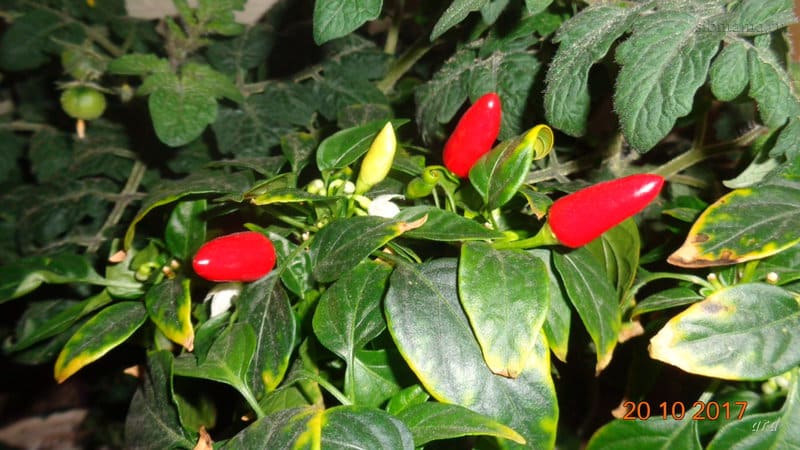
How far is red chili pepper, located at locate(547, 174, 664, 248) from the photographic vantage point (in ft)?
1.47

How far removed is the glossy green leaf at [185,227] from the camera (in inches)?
23.7

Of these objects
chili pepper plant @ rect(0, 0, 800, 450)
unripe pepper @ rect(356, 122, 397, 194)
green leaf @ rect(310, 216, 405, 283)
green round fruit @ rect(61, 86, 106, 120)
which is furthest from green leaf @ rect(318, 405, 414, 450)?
green round fruit @ rect(61, 86, 106, 120)

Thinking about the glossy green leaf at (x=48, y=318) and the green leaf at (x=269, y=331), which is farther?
the glossy green leaf at (x=48, y=318)

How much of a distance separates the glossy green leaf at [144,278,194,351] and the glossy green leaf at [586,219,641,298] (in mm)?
398

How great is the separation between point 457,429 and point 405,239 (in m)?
0.23

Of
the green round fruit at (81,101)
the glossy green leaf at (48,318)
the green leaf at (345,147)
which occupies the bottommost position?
the glossy green leaf at (48,318)

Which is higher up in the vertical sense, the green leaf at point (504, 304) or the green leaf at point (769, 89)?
the green leaf at point (769, 89)

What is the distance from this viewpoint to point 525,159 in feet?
1.61

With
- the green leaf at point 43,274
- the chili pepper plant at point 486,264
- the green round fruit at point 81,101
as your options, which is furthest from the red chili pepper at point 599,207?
the green round fruit at point 81,101

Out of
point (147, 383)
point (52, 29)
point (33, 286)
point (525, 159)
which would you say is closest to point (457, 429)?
point (525, 159)

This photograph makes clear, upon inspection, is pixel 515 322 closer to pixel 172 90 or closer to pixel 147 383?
pixel 147 383

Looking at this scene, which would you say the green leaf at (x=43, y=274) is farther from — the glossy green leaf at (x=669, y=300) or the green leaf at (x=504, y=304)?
the glossy green leaf at (x=669, y=300)

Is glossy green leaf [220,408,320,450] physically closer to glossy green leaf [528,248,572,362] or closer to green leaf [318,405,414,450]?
green leaf [318,405,414,450]

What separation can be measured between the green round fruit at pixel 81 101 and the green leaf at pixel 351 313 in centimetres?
68
